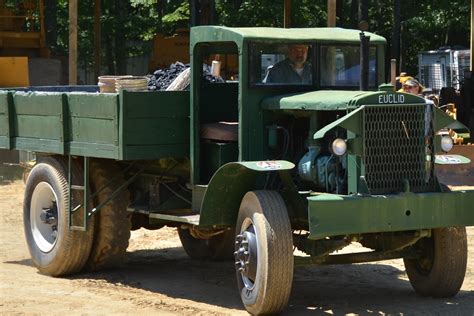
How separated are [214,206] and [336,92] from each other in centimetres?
130

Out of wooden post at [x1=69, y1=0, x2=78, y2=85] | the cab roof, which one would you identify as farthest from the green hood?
wooden post at [x1=69, y1=0, x2=78, y2=85]

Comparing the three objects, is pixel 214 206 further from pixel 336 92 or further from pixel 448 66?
pixel 448 66

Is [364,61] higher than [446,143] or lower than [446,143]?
higher

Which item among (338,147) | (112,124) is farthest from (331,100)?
(112,124)

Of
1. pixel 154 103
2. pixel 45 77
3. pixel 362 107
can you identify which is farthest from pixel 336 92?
pixel 45 77

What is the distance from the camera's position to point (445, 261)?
9.25 metres

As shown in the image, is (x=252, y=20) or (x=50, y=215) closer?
(x=50, y=215)

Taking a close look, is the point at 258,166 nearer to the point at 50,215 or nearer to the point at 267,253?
the point at 267,253

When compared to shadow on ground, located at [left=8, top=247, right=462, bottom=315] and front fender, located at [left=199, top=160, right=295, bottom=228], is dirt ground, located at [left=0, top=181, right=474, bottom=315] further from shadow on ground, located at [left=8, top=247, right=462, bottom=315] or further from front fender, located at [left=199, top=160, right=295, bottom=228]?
front fender, located at [left=199, top=160, right=295, bottom=228]

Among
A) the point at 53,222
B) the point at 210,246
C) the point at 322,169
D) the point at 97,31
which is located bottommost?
the point at 210,246

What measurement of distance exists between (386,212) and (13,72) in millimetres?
13630

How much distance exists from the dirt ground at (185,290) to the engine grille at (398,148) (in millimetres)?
972

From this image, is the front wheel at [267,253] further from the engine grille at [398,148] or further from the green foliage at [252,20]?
the green foliage at [252,20]

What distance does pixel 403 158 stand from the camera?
8789 mm
